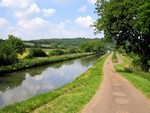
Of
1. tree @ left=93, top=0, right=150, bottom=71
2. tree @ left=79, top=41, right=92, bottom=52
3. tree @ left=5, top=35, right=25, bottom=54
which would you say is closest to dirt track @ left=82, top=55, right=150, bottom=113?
tree @ left=93, top=0, right=150, bottom=71

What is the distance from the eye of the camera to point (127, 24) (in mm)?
36156

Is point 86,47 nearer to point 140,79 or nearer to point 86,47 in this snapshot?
point 86,47

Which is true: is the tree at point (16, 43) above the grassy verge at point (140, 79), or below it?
above

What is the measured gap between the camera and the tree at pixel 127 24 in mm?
32500

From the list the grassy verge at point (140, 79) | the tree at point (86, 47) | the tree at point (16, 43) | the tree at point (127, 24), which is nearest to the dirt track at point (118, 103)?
the grassy verge at point (140, 79)

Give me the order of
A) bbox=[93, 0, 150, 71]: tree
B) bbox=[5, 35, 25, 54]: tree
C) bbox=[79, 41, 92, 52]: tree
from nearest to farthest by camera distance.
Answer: bbox=[93, 0, 150, 71]: tree → bbox=[5, 35, 25, 54]: tree → bbox=[79, 41, 92, 52]: tree

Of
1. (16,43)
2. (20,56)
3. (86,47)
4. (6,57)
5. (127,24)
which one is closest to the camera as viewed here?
(127,24)

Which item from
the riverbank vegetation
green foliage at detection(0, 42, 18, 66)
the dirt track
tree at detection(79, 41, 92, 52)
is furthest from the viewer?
tree at detection(79, 41, 92, 52)

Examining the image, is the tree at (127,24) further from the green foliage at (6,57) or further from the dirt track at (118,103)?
the green foliage at (6,57)

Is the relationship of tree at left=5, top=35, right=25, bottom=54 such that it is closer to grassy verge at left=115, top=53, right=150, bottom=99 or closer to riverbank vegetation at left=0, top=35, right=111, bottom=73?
riverbank vegetation at left=0, top=35, right=111, bottom=73

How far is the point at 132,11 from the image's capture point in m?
33.6

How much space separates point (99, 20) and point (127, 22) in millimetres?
4451

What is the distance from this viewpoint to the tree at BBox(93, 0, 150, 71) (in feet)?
107

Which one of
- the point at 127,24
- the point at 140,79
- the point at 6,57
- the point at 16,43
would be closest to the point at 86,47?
the point at 16,43
